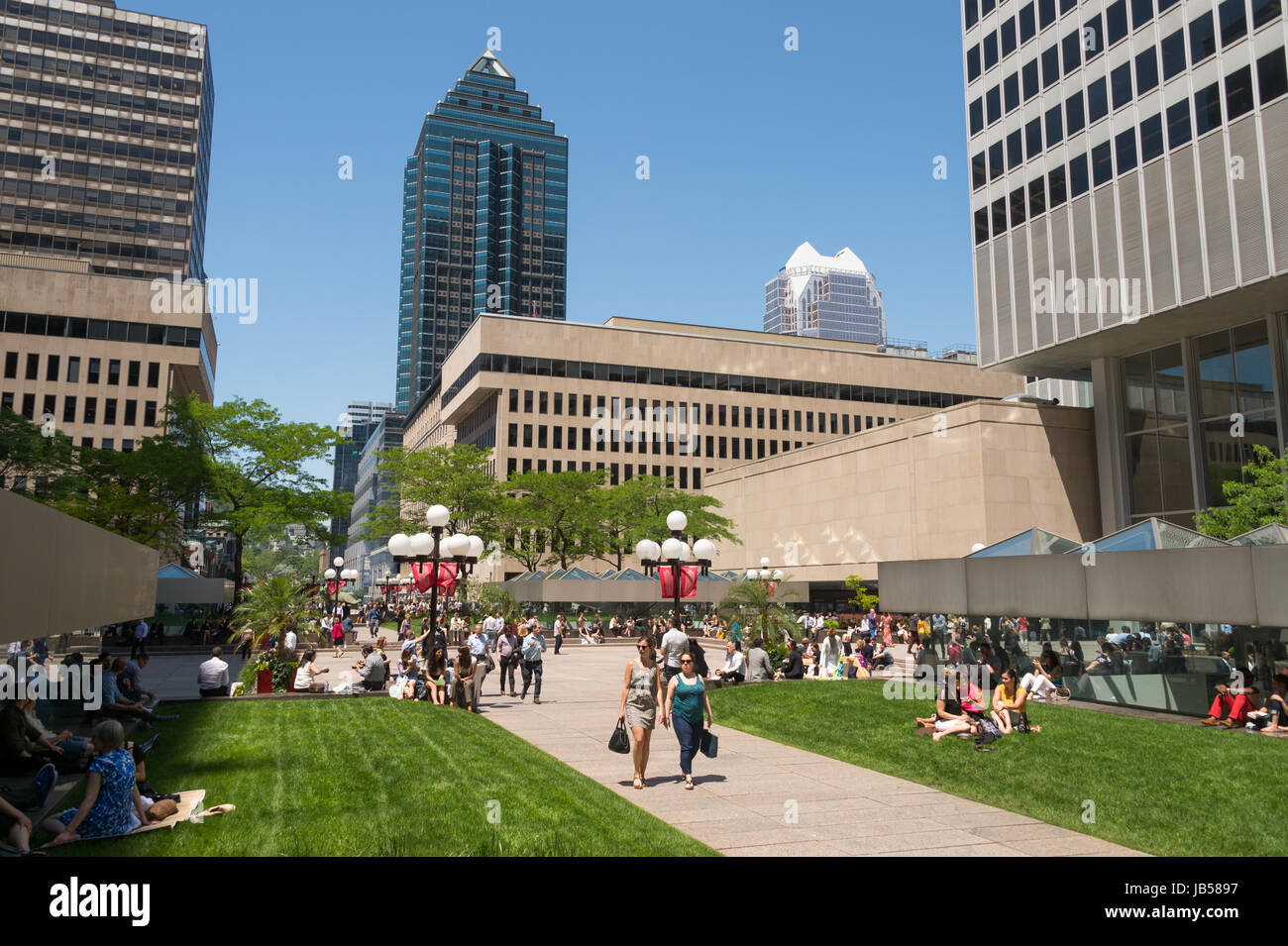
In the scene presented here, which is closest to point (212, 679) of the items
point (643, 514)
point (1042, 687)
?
point (1042, 687)

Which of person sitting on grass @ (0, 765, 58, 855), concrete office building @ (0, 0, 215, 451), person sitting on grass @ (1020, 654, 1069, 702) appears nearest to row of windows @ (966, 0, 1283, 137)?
person sitting on grass @ (1020, 654, 1069, 702)

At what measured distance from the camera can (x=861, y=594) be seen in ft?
179

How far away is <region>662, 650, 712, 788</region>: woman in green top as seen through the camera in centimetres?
1111

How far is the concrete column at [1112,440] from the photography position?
150 feet

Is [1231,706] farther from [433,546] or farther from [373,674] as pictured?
[373,674]

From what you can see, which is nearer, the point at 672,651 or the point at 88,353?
the point at 672,651

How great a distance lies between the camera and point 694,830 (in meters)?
9.12

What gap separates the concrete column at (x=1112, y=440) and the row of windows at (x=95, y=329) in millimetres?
74130

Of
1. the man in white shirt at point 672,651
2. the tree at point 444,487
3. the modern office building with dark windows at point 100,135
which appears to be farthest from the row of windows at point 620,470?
the man in white shirt at point 672,651

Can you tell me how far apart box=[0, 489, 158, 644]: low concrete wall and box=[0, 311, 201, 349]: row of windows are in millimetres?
78555

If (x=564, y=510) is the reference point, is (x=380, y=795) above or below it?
below

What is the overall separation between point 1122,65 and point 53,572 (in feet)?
149

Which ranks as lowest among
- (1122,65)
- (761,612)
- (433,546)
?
(761,612)
